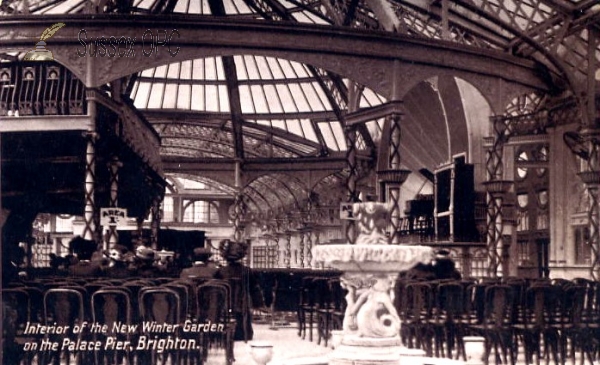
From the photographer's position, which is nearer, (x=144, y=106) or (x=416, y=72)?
(x=416, y=72)

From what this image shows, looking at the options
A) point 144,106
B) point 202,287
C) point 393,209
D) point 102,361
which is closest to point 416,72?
point 393,209

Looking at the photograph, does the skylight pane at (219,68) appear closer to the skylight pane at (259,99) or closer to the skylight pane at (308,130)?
the skylight pane at (259,99)

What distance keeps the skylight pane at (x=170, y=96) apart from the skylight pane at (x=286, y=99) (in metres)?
4.55

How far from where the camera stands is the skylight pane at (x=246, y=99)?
35.9m

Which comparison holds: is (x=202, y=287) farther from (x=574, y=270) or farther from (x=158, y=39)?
(x=574, y=270)

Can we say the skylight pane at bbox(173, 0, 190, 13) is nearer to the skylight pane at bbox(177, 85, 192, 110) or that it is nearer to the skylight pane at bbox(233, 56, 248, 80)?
the skylight pane at bbox(233, 56, 248, 80)

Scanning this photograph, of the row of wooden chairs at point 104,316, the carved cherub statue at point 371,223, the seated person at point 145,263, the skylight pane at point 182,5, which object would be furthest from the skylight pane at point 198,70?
the carved cherub statue at point 371,223

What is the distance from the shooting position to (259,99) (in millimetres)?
36188

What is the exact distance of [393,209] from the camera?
19.3m

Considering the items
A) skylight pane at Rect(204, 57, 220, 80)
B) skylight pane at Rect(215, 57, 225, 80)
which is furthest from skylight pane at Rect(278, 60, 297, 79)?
skylight pane at Rect(204, 57, 220, 80)

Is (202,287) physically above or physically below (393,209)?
below

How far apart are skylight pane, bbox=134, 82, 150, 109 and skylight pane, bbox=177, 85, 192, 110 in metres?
1.39

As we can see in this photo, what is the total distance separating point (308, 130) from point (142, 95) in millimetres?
7488

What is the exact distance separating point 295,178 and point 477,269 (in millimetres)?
13471
